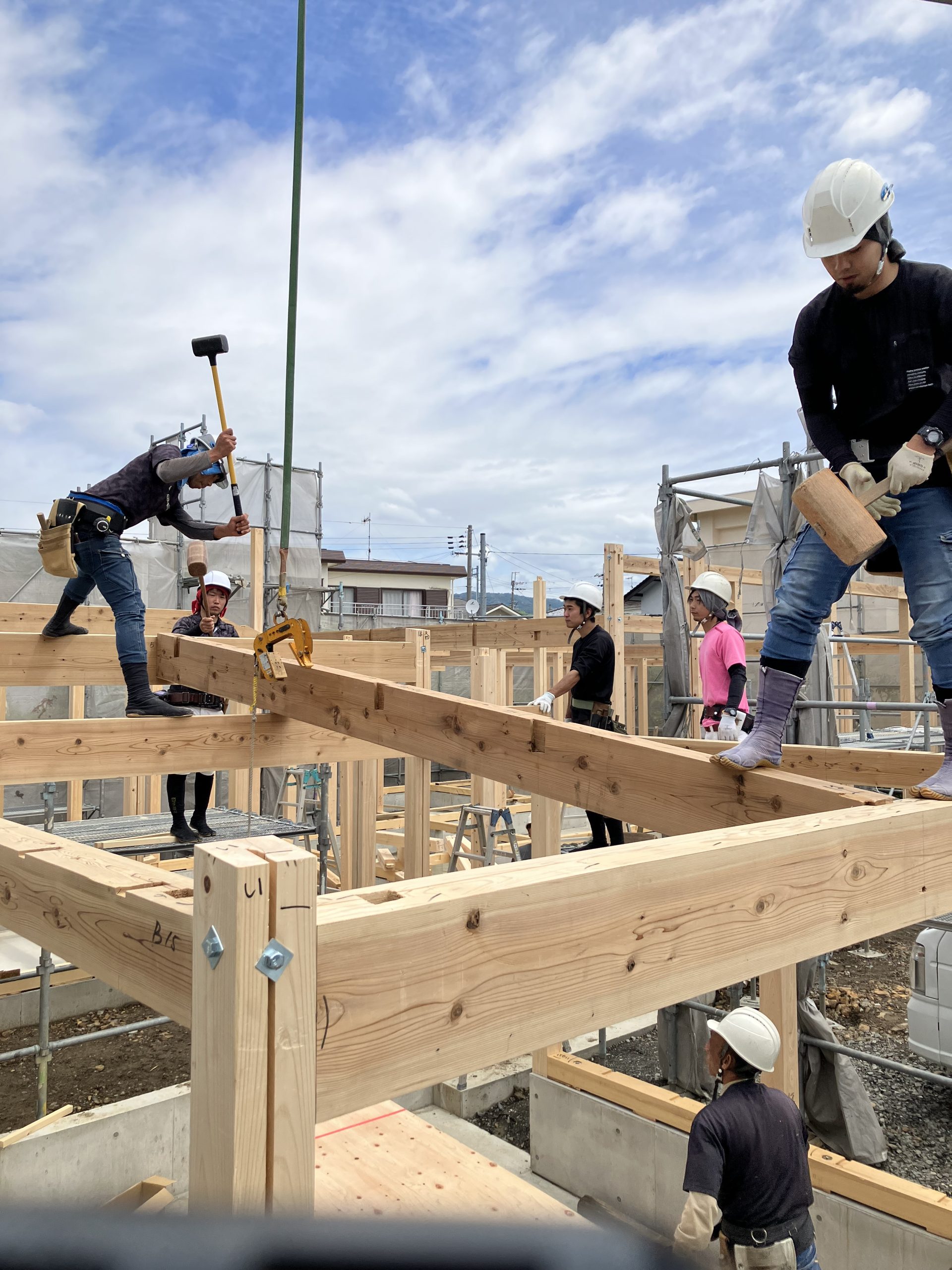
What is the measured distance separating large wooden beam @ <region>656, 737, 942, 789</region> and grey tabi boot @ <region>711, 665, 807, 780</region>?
0.28 m

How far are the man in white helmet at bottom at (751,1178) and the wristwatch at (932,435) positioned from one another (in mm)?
2650

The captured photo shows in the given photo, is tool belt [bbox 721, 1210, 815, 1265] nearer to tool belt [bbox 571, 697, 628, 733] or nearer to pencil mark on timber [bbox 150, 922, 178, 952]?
tool belt [bbox 571, 697, 628, 733]

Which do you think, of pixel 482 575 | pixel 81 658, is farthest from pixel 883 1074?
pixel 482 575

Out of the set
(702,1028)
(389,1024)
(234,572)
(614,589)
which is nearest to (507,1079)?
(702,1028)

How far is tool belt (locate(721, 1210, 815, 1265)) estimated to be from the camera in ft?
12.6

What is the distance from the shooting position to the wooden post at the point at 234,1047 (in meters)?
1.09

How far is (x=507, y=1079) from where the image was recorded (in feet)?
24.5

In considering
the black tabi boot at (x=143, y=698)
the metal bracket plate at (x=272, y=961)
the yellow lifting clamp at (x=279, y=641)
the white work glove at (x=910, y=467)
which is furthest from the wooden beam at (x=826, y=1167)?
the metal bracket plate at (x=272, y=961)

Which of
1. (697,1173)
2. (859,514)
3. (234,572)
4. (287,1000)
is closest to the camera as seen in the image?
(287,1000)

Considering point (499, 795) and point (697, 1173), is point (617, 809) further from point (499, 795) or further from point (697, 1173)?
point (499, 795)

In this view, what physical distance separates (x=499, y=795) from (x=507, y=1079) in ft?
16.5

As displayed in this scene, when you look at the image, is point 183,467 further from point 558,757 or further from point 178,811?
point 558,757

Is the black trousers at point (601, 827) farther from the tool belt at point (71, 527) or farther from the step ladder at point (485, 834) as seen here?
the tool belt at point (71, 527)

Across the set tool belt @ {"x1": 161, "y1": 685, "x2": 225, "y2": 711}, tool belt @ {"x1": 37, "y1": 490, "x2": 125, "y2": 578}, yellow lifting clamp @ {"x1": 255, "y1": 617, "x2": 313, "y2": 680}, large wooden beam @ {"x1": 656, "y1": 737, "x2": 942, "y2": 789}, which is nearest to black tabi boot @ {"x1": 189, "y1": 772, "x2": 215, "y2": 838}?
tool belt @ {"x1": 161, "y1": 685, "x2": 225, "y2": 711}
